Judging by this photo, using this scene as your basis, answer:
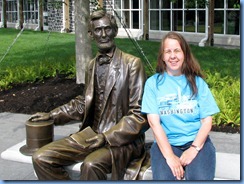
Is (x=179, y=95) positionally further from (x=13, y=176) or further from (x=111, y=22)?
→ (x=13, y=176)

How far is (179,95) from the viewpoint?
2.82 m

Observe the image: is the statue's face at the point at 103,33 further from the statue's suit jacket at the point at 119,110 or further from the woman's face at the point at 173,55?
the woman's face at the point at 173,55

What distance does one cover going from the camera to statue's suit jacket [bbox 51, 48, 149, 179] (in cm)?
314

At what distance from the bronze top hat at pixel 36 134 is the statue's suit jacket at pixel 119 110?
0.11m

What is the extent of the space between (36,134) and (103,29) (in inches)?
37.5

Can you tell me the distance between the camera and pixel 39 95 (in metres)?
7.72

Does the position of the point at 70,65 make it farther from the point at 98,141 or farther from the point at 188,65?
the point at 188,65

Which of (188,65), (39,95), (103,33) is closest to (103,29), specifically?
(103,33)

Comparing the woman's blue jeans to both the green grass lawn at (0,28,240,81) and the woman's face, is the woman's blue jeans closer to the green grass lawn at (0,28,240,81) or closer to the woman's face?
the woman's face

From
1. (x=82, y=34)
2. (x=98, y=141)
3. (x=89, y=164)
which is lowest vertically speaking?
(x=89, y=164)

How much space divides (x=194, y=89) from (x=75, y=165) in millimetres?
1051

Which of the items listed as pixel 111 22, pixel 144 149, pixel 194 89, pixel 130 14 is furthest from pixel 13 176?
pixel 130 14

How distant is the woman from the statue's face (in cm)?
53

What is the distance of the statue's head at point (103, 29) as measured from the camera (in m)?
3.24
